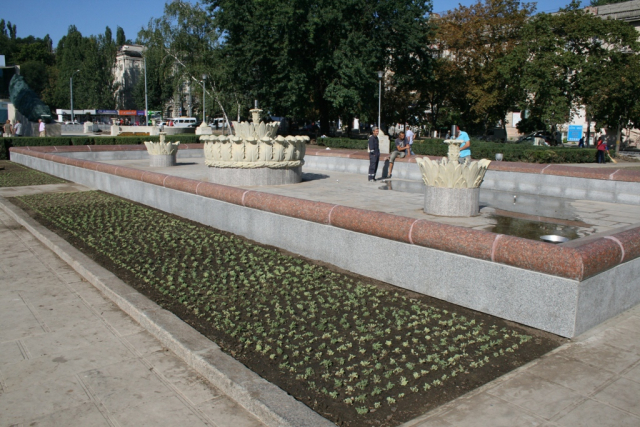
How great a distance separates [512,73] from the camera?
114 feet

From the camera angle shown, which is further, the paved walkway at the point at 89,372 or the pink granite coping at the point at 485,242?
the pink granite coping at the point at 485,242

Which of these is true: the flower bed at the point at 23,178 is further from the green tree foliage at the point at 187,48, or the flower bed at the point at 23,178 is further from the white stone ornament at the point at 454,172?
the green tree foliage at the point at 187,48

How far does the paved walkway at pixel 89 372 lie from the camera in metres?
3.65

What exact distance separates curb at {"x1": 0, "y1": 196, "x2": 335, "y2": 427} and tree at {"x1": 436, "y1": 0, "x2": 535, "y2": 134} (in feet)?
115

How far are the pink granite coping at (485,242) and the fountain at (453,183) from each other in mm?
2857

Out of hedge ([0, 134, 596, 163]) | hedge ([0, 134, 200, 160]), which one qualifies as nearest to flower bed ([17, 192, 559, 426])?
hedge ([0, 134, 596, 163])

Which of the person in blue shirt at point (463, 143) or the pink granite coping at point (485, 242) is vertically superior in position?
the person in blue shirt at point (463, 143)

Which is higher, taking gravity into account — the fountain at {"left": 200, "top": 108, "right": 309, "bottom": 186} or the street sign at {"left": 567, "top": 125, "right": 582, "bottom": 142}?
the street sign at {"left": 567, "top": 125, "right": 582, "bottom": 142}

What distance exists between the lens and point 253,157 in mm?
13586

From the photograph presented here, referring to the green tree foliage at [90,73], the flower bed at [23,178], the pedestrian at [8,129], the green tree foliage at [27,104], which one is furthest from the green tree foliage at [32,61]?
the flower bed at [23,178]

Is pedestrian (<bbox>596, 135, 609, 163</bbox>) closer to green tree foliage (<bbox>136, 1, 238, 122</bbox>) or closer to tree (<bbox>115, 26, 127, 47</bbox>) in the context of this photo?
green tree foliage (<bbox>136, 1, 238, 122</bbox>)

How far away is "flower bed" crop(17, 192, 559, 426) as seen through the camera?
12.6 feet

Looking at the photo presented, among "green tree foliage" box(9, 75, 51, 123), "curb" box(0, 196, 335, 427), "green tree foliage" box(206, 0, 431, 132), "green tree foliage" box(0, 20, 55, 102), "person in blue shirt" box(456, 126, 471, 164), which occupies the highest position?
"green tree foliage" box(0, 20, 55, 102)

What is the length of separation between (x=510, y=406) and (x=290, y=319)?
2293 millimetres
